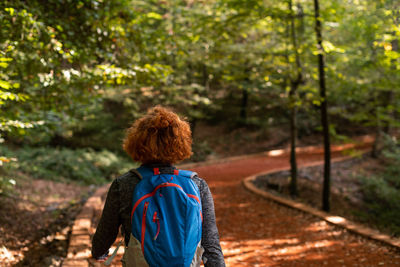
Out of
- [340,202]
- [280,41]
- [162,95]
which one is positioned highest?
[280,41]

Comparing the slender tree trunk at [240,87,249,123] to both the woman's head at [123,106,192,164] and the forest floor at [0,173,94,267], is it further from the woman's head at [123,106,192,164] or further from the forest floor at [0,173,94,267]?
the woman's head at [123,106,192,164]

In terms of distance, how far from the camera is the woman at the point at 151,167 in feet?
6.18

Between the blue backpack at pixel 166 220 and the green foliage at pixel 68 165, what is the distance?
32.1 feet

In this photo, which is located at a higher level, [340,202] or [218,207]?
[218,207]

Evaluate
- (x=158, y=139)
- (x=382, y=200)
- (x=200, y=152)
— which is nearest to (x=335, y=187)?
(x=382, y=200)

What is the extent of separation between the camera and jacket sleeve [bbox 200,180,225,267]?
1.94 metres

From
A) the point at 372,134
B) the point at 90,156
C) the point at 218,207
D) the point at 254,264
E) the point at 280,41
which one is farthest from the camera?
the point at 372,134

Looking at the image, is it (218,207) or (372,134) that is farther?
(372,134)

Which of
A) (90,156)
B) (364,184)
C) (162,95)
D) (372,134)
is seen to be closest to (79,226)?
(90,156)

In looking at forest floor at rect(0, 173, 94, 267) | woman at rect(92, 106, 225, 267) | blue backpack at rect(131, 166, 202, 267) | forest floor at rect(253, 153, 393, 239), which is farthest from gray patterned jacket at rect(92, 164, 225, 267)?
forest floor at rect(253, 153, 393, 239)

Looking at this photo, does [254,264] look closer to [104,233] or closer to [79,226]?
[79,226]

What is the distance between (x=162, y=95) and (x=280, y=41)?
642cm

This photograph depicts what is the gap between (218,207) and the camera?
7.89 meters

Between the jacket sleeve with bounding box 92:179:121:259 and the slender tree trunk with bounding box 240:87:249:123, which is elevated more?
the slender tree trunk with bounding box 240:87:249:123
